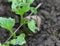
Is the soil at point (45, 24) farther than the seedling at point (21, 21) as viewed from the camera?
Yes

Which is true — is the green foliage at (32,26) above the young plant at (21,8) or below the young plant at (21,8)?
below

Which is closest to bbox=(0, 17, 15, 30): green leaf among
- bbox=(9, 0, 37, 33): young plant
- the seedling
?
the seedling

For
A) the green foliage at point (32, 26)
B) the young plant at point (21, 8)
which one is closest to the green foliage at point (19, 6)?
the young plant at point (21, 8)

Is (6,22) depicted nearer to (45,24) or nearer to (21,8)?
(21,8)

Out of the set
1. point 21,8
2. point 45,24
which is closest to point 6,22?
point 21,8

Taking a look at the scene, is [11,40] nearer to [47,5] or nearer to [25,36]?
[25,36]

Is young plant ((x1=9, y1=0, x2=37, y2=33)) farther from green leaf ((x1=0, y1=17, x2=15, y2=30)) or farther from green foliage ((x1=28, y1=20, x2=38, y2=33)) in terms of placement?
green leaf ((x1=0, y1=17, x2=15, y2=30))

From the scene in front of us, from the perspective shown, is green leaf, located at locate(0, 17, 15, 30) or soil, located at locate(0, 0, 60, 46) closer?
green leaf, located at locate(0, 17, 15, 30)

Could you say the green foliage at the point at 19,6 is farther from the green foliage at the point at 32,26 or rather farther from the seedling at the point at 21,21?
the green foliage at the point at 32,26
